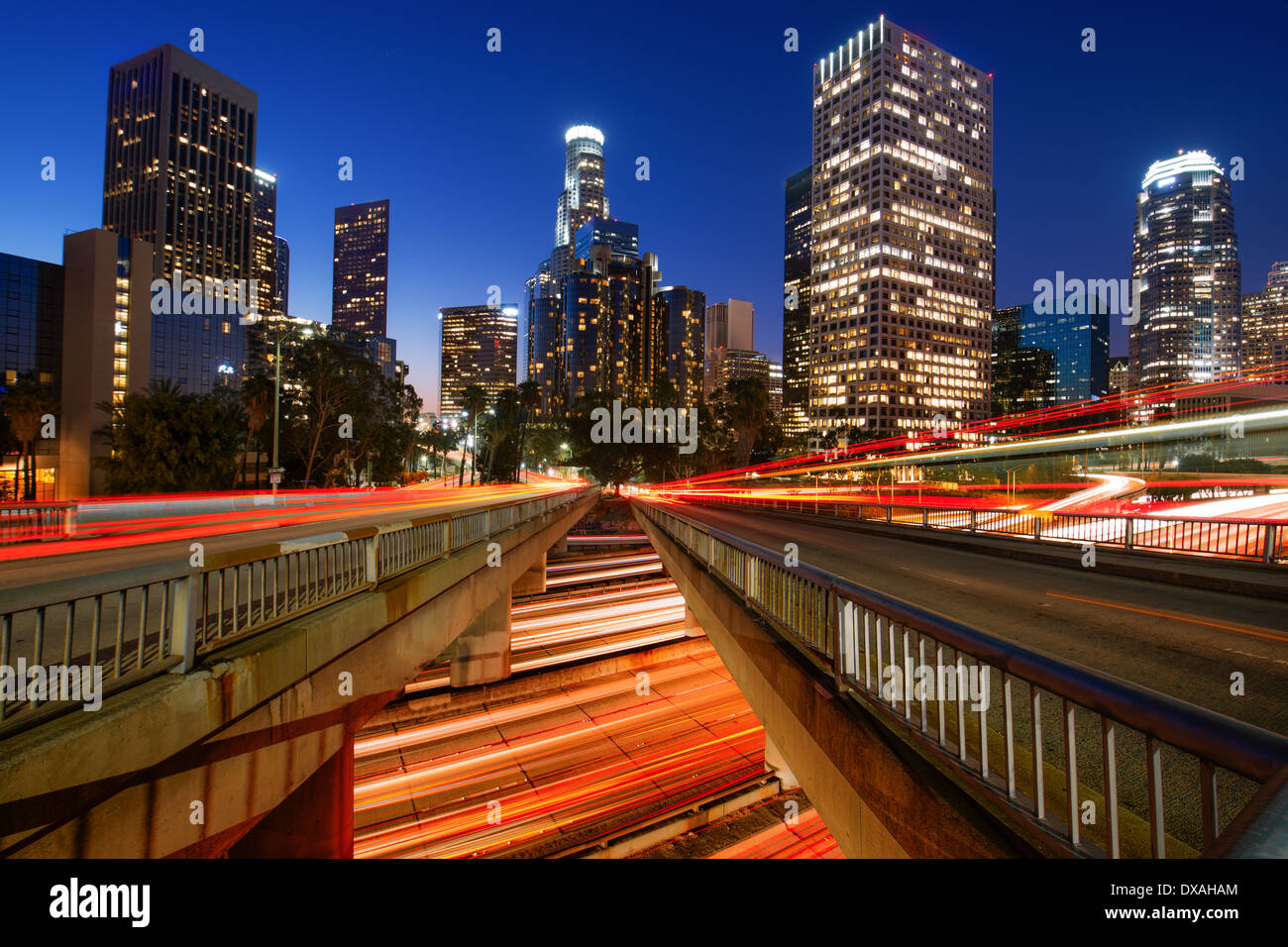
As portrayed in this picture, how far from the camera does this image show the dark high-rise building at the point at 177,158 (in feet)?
525

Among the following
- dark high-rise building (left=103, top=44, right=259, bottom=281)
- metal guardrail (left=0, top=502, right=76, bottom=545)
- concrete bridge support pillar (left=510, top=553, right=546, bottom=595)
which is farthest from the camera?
dark high-rise building (left=103, top=44, right=259, bottom=281)

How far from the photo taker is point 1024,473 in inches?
1594

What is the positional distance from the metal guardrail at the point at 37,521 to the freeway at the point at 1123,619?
2256 cm

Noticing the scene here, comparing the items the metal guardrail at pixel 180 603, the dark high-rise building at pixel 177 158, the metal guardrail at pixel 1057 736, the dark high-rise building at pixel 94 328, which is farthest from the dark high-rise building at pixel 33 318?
the metal guardrail at pixel 1057 736

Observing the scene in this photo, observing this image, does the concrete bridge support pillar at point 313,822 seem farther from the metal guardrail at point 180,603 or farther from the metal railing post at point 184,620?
the metal railing post at point 184,620

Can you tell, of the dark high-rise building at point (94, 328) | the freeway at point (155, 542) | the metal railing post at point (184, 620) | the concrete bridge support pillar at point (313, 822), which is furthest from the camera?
the dark high-rise building at point (94, 328)

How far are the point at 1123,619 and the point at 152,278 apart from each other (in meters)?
112

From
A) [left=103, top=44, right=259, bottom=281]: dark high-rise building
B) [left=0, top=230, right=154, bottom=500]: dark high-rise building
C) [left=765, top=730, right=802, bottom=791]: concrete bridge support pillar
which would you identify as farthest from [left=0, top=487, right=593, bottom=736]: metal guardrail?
[left=103, top=44, right=259, bottom=281]: dark high-rise building

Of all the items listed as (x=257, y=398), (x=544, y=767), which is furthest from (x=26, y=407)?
(x=544, y=767)

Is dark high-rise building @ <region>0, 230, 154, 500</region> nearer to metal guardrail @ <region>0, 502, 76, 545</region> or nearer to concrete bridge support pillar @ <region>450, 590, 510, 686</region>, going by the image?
metal guardrail @ <region>0, 502, 76, 545</region>

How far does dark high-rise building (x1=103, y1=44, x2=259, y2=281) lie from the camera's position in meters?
160

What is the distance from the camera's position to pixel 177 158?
16275cm

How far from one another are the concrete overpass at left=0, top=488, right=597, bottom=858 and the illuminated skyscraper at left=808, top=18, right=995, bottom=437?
146m
